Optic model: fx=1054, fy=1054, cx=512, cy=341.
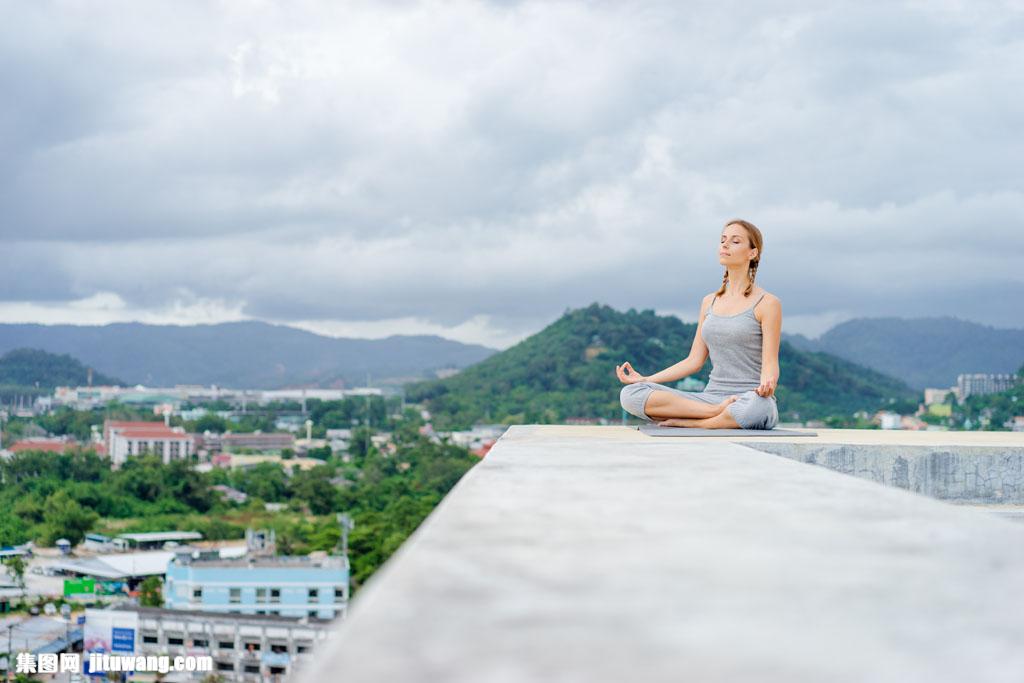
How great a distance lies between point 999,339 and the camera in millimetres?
63750

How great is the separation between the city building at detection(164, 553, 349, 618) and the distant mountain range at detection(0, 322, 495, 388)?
63.0 meters

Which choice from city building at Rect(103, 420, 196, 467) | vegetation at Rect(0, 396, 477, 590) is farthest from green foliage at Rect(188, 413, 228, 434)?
vegetation at Rect(0, 396, 477, 590)

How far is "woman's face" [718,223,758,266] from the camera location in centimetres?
580

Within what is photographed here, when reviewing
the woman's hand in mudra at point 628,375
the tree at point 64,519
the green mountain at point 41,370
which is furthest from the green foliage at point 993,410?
the green mountain at point 41,370

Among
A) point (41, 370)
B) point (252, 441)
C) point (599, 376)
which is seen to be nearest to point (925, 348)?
point (599, 376)

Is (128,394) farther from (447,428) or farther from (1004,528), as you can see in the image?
(1004,528)

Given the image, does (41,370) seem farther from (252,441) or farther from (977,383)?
(977,383)

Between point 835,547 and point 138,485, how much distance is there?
140 feet

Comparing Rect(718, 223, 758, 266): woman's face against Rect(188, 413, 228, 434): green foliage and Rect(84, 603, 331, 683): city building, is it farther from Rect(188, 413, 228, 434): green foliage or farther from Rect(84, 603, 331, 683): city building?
Rect(188, 413, 228, 434): green foliage

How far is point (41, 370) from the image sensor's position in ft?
227

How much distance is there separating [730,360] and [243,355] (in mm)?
105838

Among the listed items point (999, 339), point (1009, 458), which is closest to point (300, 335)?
point (999, 339)

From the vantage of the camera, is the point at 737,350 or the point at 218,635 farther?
the point at 218,635

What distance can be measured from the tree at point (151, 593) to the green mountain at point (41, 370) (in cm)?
4069
